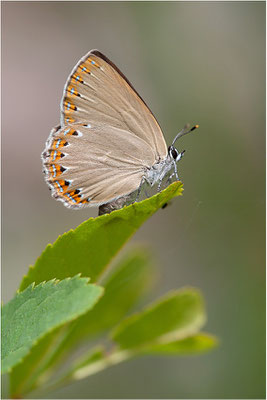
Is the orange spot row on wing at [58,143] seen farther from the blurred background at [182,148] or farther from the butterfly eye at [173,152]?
the blurred background at [182,148]

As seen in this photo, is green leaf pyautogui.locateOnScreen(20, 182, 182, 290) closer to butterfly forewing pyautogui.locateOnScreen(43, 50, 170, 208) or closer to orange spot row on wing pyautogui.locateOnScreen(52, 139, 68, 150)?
butterfly forewing pyautogui.locateOnScreen(43, 50, 170, 208)

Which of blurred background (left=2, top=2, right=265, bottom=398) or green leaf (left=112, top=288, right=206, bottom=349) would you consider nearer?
green leaf (left=112, top=288, right=206, bottom=349)

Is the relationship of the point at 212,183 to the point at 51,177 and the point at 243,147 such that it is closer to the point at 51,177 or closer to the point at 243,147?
the point at 243,147

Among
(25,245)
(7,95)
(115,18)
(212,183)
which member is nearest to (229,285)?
(212,183)

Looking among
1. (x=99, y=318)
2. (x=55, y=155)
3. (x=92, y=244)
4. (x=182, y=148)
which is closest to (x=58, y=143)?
(x=55, y=155)

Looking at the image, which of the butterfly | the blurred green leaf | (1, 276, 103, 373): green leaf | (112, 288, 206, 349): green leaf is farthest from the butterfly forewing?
(1, 276, 103, 373): green leaf

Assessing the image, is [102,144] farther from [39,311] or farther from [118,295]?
[39,311]

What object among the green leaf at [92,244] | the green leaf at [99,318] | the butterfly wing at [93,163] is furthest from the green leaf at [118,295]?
Result: the butterfly wing at [93,163]
